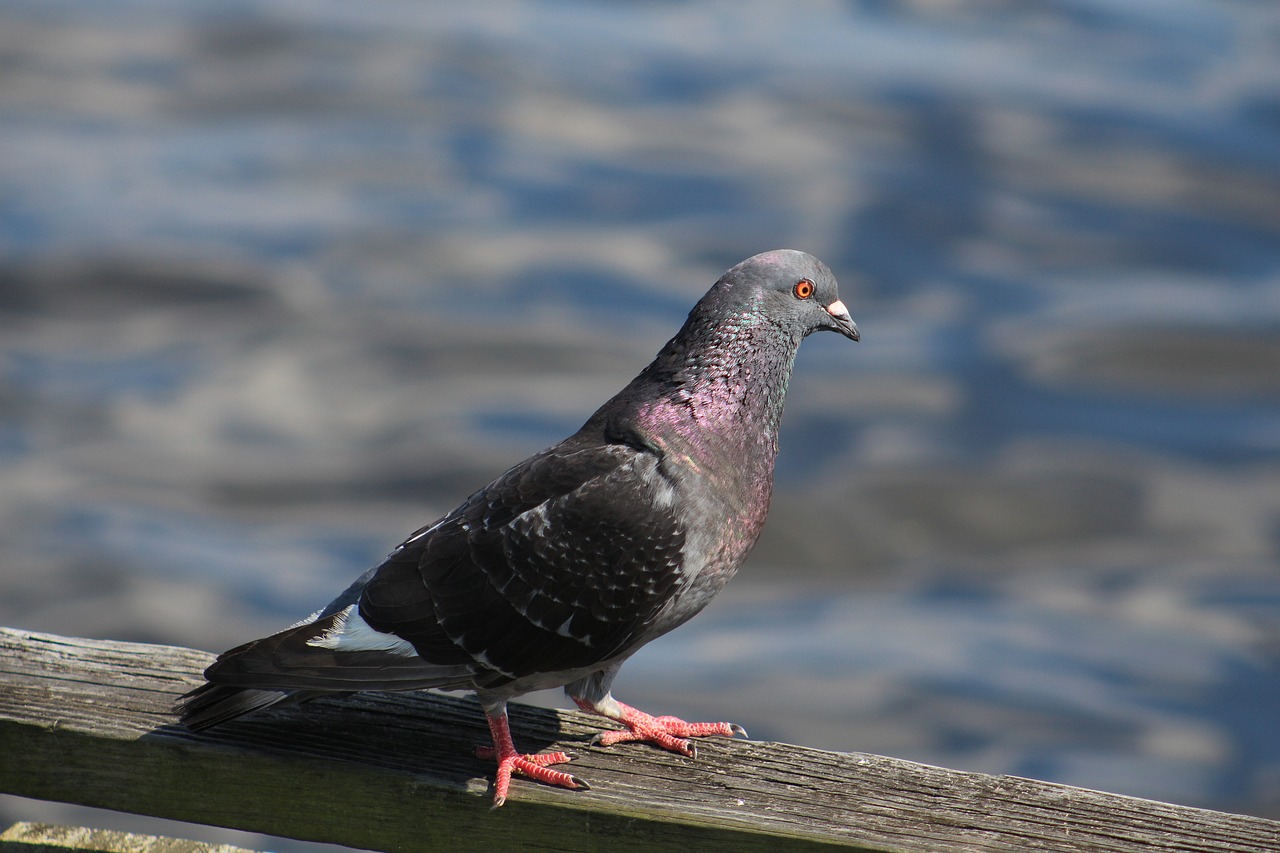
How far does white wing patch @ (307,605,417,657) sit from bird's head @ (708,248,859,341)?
1250 mm

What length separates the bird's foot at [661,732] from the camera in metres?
3.76

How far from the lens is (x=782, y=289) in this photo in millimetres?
4066

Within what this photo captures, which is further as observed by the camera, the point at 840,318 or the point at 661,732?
the point at 840,318

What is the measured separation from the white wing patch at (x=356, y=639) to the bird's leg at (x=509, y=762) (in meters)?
0.28

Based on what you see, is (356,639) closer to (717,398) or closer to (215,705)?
(215,705)

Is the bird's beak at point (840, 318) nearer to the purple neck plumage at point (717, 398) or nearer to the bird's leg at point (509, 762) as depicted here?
the purple neck plumage at point (717, 398)

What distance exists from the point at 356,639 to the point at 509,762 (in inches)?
21.0

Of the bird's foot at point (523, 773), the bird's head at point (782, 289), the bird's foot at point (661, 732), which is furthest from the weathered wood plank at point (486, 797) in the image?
the bird's head at point (782, 289)

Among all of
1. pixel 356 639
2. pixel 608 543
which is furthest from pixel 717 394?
pixel 356 639

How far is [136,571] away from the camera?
11602 millimetres

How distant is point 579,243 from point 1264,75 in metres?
8.61

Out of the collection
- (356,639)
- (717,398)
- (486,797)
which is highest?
(717,398)

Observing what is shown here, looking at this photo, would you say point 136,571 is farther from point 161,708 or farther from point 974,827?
point 974,827

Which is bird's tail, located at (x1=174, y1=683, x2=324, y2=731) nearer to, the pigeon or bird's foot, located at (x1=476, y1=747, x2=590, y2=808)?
the pigeon
